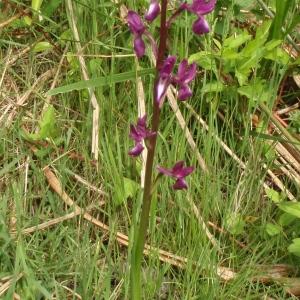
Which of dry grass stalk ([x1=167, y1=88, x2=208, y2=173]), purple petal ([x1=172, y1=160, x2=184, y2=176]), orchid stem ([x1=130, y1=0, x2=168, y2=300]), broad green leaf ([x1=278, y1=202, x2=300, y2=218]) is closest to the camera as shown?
orchid stem ([x1=130, y1=0, x2=168, y2=300])

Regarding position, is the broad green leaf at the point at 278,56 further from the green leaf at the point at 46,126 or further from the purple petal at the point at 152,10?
the purple petal at the point at 152,10

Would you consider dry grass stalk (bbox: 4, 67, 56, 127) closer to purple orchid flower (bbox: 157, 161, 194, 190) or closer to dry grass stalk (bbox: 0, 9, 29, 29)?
dry grass stalk (bbox: 0, 9, 29, 29)

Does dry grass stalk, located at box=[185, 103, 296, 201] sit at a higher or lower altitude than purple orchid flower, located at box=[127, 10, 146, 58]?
lower

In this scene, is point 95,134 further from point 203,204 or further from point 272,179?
point 272,179

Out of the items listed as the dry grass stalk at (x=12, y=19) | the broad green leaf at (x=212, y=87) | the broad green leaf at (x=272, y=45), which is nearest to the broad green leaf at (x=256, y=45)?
the broad green leaf at (x=272, y=45)

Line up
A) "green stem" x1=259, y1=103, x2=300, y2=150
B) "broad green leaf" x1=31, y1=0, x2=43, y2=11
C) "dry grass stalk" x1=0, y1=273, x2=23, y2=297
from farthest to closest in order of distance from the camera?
"broad green leaf" x1=31, y1=0, x2=43, y2=11 < "green stem" x1=259, y1=103, x2=300, y2=150 < "dry grass stalk" x1=0, y1=273, x2=23, y2=297

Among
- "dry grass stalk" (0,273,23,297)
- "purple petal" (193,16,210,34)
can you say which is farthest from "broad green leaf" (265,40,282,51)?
"dry grass stalk" (0,273,23,297)
